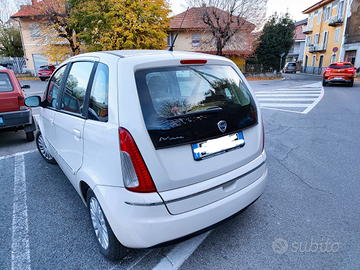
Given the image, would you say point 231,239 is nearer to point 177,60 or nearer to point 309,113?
point 177,60

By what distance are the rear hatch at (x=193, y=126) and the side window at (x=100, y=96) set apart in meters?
0.31

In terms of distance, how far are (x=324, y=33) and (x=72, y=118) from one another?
43.2 meters

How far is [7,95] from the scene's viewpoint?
194 inches

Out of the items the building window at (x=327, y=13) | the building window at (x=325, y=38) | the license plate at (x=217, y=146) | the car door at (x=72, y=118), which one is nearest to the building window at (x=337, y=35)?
the building window at (x=325, y=38)

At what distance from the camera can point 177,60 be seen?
1.98 m

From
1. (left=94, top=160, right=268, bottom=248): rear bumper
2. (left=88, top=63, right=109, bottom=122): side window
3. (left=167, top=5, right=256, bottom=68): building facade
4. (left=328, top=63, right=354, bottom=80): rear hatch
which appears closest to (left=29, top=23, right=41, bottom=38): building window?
(left=167, top=5, right=256, bottom=68): building facade

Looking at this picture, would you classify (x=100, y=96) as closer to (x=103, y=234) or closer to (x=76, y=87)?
(x=76, y=87)

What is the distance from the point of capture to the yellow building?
31.7 meters

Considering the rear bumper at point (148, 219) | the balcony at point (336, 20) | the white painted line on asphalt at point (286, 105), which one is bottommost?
the white painted line on asphalt at point (286, 105)

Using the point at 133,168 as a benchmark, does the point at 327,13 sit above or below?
above

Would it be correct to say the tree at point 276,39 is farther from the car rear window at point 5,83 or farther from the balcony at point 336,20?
the car rear window at point 5,83

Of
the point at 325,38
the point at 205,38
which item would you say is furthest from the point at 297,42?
the point at 205,38

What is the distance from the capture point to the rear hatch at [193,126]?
5.68 ft

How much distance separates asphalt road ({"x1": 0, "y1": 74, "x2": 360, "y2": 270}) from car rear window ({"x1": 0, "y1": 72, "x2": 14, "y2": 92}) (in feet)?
5.11
